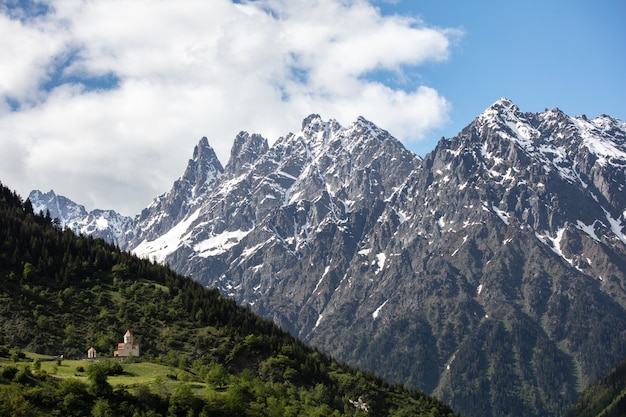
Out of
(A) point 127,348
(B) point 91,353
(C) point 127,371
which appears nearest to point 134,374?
(C) point 127,371

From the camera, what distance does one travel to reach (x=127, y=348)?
17300 cm

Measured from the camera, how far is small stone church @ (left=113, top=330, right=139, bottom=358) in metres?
172

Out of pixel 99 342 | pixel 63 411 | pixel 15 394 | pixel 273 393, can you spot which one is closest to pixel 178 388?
pixel 63 411

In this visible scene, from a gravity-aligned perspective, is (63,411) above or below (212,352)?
below

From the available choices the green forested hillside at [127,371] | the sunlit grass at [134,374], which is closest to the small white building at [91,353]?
the green forested hillside at [127,371]

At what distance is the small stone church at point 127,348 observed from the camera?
171500mm

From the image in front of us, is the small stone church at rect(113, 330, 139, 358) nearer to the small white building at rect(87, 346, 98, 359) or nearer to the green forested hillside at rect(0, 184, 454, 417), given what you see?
the green forested hillside at rect(0, 184, 454, 417)

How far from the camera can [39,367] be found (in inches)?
5069

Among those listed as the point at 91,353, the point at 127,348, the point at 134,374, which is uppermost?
the point at 127,348

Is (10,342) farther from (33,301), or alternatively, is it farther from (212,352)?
(212,352)

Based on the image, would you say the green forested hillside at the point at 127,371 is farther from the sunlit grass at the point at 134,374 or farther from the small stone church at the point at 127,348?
the small stone church at the point at 127,348

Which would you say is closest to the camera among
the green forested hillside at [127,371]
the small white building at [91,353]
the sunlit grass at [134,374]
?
the green forested hillside at [127,371]

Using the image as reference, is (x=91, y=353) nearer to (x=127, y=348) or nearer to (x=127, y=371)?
(x=127, y=348)

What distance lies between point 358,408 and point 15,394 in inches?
4556
